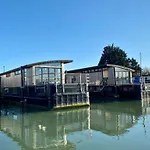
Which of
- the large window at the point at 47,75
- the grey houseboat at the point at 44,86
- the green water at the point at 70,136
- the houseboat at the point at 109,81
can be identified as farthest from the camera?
the houseboat at the point at 109,81

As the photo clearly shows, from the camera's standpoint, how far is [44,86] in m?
19.9

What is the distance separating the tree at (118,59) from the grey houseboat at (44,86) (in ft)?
80.7

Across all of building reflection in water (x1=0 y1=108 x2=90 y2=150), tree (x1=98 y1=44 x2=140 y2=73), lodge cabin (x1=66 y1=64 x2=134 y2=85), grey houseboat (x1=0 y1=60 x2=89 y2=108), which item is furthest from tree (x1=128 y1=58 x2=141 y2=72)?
building reflection in water (x1=0 y1=108 x2=90 y2=150)

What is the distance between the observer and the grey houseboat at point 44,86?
18938mm

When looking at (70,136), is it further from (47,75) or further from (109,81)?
(109,81)

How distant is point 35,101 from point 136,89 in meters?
12.4

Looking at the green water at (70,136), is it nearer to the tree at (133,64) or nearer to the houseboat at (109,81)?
the houseboat at (109,81)

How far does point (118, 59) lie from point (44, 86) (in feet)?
107

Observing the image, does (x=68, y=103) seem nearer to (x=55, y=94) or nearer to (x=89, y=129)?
(x=55, y=94)

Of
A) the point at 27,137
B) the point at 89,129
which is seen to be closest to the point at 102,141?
the point at 89,129

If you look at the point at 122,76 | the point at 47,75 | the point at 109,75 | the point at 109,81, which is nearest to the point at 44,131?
the point at 47,75

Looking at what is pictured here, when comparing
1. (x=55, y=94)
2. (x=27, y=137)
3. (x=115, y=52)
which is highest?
(x=115, y=52)

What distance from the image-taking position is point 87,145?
8.41 meters

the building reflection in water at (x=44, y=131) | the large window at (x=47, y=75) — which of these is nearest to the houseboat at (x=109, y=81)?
the large window at (x=47, y=75)
